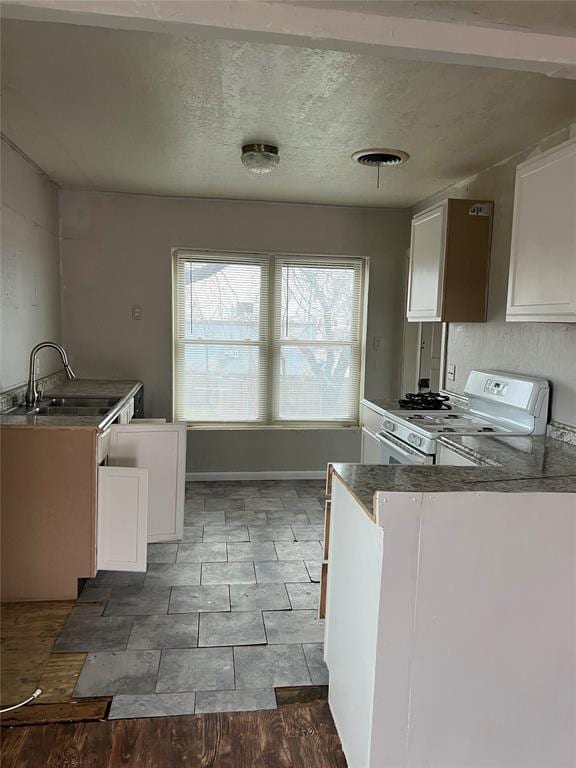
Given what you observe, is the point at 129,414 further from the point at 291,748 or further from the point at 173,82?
the point at 291,748

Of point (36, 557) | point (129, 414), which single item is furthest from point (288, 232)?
point (36, 557)

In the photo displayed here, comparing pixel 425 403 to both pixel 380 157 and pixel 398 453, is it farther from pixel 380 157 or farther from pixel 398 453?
pixel 380 157

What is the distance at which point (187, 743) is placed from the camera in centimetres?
181

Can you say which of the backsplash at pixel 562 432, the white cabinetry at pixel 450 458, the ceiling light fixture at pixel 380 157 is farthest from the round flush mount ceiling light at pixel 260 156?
the backsplash at pixel 562 432

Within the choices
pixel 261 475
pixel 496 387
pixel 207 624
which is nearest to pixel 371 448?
pixel 496 387

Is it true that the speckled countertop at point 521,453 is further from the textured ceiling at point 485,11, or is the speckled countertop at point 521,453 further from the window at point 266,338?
the window at point 266,338

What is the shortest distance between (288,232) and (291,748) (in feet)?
12.4

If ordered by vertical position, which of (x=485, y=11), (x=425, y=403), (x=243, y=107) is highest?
(x=243, y=107)

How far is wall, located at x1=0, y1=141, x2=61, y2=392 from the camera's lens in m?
3.13

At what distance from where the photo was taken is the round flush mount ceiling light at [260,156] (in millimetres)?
3057

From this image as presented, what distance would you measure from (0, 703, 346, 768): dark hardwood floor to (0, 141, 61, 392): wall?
1882mm

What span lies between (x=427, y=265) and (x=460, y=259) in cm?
27

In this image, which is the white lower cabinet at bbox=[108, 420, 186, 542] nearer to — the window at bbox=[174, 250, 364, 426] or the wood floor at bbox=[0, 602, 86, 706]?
the wood floor at bbox=[0, 602, 86, 706]

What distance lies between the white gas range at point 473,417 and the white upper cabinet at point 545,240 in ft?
1.37
